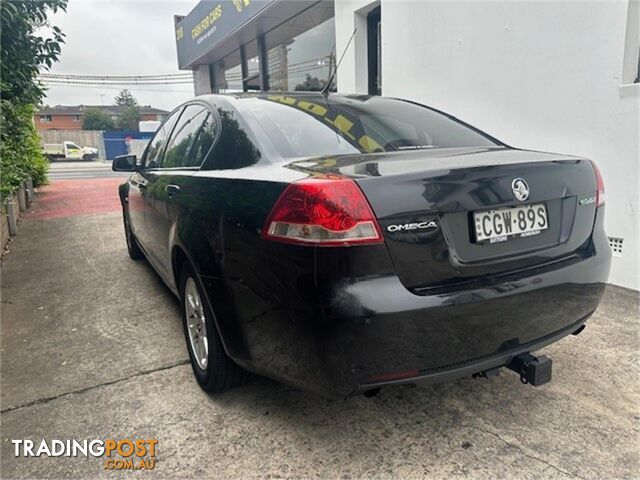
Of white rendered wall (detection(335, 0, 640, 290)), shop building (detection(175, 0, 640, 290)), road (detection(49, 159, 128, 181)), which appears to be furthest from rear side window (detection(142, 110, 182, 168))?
road (detection(49, 159, 128, 181))

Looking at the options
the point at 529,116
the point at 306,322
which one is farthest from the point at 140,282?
the point at 529,116

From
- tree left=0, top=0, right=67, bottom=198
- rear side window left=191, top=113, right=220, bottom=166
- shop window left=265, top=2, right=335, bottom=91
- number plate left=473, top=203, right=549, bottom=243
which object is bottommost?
number plate left=473, top=203, right=549, bottom=243

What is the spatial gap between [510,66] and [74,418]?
15.2 ft

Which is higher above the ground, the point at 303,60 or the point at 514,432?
the point at 303,60

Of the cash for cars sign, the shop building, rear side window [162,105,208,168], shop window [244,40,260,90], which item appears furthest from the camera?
shop window [244,40,260,90]

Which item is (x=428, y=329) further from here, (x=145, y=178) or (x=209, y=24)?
(x=209, y=24)

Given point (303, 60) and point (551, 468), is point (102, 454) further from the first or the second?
point (303, 60)

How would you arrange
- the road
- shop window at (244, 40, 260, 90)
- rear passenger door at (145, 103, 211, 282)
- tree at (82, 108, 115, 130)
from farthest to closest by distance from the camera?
1. tree at (82, 108, 115, 130)
2. the road
3. shop window at (244, 40, 260, 90)
4. rear passenger door at (145, 103, 211, 282)

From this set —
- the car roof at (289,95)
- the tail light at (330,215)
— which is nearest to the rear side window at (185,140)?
the car roof at (289,95)

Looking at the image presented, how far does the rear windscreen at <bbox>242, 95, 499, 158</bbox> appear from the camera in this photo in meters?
2.23

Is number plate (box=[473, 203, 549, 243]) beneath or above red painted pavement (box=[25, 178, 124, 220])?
above

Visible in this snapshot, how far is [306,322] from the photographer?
1.65 metres

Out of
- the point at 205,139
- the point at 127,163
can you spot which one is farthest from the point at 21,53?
the point at 205,139

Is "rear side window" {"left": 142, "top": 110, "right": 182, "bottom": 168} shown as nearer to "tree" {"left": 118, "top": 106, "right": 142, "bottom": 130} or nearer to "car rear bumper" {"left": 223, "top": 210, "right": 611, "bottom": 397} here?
"car rear bumper" {"left": 223, "top": 210, "right": 611, "bottom": 397}
